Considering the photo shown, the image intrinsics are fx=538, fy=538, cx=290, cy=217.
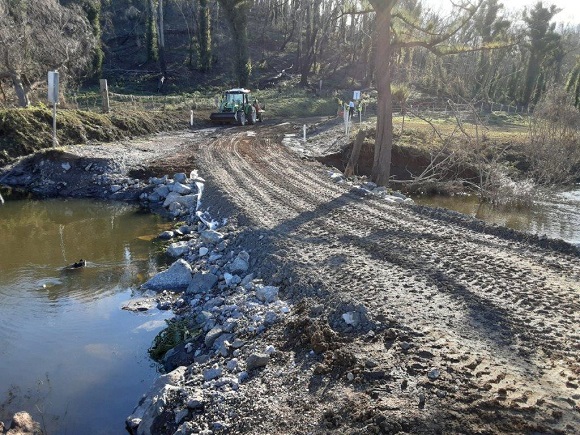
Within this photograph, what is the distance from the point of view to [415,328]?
253 inches

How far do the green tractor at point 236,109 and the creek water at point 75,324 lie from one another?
14.8 metres

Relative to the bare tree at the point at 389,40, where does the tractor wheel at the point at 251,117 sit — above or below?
below

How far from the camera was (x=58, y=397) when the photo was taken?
22.2 ft

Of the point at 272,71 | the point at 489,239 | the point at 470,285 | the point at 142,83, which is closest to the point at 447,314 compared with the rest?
the point at 470,285

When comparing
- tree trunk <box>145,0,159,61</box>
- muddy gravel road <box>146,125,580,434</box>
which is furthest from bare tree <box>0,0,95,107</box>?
tree trunk <box>145,0,159,61</box>

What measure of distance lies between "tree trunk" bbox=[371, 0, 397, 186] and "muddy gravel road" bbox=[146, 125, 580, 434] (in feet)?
20.5

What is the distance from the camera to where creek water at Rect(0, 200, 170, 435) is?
6.65 metres

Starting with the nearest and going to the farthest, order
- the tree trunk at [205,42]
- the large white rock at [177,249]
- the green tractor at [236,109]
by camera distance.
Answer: the large white rock at [177,249], the green tractor at [236,109], the tree trunk at [205,42]

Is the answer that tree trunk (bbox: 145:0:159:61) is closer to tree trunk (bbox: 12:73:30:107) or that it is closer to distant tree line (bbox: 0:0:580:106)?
distant tree line (bbox: 0:0:580:106)

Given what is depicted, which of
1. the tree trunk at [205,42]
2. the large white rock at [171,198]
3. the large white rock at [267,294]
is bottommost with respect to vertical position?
the large white rock at [171,198]

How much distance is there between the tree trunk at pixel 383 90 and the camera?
15.7 metres

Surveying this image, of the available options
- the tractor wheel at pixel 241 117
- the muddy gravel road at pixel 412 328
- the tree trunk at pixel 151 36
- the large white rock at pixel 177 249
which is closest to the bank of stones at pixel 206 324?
the large white rock at pixel 177 249

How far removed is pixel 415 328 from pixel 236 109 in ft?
80.7

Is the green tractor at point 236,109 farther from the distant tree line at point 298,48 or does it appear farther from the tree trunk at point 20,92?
the tree trunk at point 20,92
